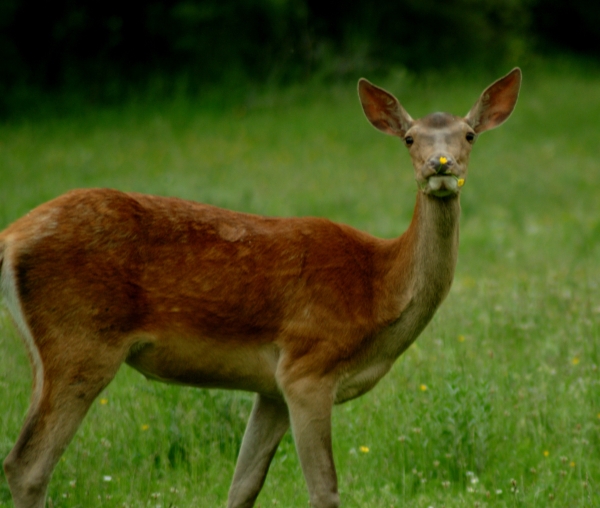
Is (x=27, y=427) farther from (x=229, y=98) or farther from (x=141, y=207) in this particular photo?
(x=229, y=98)

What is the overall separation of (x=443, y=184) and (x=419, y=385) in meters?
1.93

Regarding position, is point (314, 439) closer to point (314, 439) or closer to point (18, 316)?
point (314, 439)

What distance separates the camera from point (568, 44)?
1221 inches

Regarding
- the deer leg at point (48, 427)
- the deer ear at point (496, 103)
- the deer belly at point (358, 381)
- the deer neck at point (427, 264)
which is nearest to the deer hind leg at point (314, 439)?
the deer belly at point (358, 381)

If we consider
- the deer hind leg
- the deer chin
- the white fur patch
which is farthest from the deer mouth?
the white fur patch

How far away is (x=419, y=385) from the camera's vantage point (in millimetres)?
6285

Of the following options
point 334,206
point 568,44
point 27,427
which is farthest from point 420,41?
point 27,427

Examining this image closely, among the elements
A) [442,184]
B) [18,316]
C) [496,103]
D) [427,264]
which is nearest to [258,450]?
[427,264]

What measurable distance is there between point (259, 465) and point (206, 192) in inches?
297

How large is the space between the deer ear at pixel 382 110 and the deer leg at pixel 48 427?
6.59 ft

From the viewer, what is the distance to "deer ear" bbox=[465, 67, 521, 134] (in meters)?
5.48

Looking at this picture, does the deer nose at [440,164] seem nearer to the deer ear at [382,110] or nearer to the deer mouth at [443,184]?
the deer mouth at [443,184]

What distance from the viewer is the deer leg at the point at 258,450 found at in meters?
5.12

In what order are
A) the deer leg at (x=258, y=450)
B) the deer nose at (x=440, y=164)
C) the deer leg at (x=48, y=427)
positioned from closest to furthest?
the deer leg at (x=48, y=427) → the deer nose at (x=440, y=164) → the deer leg at (x=258, y=450)
